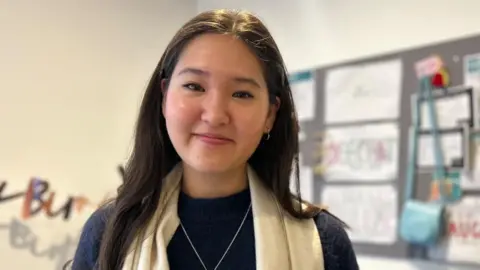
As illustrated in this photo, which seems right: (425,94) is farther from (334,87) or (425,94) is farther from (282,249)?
(282,249)

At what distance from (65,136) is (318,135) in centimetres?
85

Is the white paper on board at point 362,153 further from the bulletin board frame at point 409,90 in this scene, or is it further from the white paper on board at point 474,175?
the white paper on board at point 474,175

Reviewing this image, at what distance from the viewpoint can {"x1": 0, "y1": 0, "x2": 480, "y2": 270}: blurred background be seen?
1654mm

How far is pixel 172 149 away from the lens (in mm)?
1103

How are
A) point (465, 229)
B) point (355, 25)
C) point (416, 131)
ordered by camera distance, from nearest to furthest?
point (465, 229)
point (416, 131)
point (355, 25)

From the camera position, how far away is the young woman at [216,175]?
939mm

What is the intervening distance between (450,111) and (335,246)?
0.79m

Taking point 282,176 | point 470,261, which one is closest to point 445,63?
point 470,261

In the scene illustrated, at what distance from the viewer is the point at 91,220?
3.50 ft

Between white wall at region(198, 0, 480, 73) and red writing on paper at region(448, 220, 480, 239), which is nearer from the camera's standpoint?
red writing on paper at region(448, 220, 480, 239)

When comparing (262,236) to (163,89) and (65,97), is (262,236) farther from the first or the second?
(65,97)

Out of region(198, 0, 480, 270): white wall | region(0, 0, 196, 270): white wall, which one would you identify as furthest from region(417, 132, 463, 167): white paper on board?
region(0, 0, 196, 270): white wall

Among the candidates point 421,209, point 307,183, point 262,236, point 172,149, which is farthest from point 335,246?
point 307,183

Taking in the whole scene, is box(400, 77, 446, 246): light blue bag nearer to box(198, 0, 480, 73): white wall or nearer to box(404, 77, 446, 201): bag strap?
box(404, 77, 446, 201): bag strap
